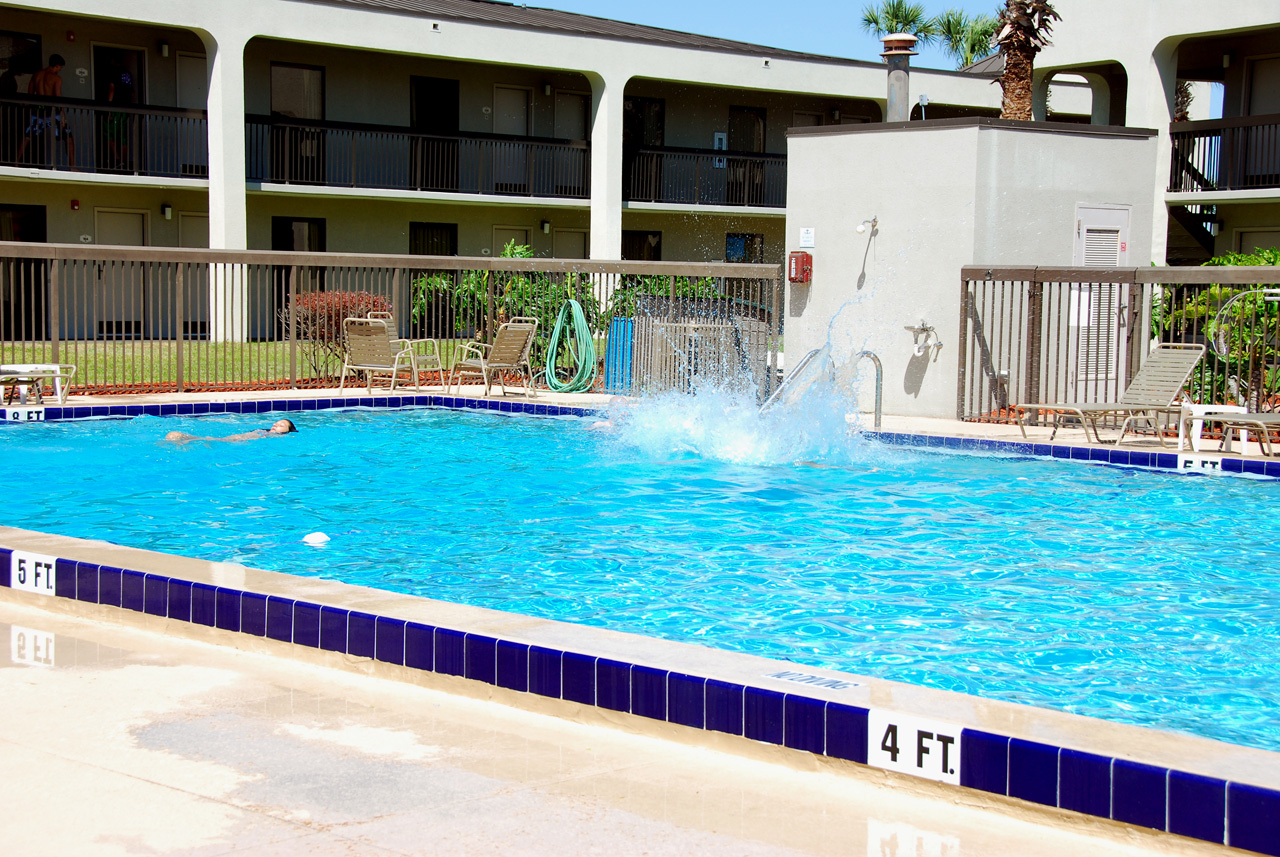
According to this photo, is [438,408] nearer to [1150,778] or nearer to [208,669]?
[208,669]

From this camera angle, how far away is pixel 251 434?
41.1 ft

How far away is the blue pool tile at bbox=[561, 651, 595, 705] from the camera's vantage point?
4.41 meters

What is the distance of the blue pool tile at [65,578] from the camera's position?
581cm

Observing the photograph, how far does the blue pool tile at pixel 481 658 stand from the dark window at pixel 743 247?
27.1 metres

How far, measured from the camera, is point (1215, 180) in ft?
77.5

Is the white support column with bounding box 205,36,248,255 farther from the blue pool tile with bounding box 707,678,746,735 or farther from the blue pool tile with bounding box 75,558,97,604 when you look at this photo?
the blue pool tile with bounding box 707,678,746,735

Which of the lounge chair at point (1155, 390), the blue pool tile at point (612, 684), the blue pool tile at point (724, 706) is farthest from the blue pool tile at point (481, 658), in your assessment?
the lounge chair at point (1155, 390)

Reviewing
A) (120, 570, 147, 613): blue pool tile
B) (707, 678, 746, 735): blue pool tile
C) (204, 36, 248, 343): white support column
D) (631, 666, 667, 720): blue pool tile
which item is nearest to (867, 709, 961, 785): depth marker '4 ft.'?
(707, 678, 746, 735): blue pool tile

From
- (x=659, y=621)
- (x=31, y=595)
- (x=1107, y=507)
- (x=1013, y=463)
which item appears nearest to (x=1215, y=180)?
(x=1013, y=463)

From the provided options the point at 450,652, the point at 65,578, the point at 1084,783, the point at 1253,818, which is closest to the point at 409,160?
the point at 65,578

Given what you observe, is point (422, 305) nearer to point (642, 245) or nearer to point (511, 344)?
point (511, 344)

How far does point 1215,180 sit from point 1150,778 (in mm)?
22646

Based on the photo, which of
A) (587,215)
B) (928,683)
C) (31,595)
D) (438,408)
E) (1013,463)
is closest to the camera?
(928,683)

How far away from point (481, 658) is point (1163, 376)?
8831 millimetres
